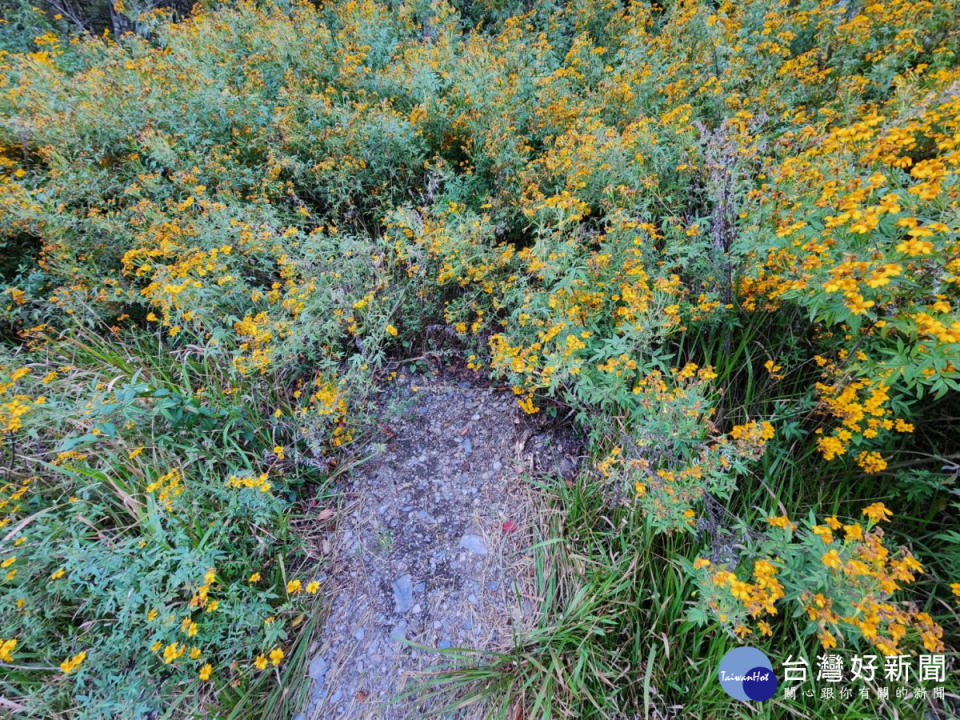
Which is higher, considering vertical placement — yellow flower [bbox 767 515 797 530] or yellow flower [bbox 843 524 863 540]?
yellow flower [bbox 843 524 863 540]

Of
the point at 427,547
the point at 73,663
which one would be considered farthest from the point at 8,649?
the point at 427,547

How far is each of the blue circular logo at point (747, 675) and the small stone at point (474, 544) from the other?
3.94 ft

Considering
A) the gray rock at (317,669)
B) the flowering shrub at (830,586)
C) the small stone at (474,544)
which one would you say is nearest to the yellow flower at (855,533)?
the flowering shrub at (830,586)

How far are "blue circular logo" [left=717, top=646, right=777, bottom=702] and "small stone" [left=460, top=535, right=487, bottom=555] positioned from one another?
1200 millimetres

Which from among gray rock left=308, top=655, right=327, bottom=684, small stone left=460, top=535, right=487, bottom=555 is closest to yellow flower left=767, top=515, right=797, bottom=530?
small stone left=460, top=535, right=487, bottom=555

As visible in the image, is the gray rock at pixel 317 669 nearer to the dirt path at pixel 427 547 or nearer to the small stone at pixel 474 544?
the dirt path at pixel 427 547

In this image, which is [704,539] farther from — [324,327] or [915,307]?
[324,327]

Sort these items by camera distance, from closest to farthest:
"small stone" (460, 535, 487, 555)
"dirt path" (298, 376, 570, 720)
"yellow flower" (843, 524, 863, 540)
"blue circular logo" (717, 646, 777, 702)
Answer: "yellow flower" (843, 524, 863, 540) < "blue circular logo" (717, 646, 777, 702) < "dirt path" (298, 376, 570, 720) < "small stone" (460, 535, 487, 555)

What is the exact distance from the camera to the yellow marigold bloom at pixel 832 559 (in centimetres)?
151

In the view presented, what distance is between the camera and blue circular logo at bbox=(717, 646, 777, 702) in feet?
6.08

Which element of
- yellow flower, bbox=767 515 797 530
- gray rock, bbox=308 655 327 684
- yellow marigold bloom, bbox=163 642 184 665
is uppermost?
yellow marigold bloom, bbox=163 642 184 665

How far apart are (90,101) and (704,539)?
5.98 meters

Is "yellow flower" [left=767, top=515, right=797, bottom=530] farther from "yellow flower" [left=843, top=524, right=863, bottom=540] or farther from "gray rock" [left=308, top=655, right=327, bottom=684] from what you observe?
"gray rock" [left=308, top=655, right=327, bottom=684]

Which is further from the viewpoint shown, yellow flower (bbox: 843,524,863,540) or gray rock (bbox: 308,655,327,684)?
gray rock (bbox: 308,655,327,684)
